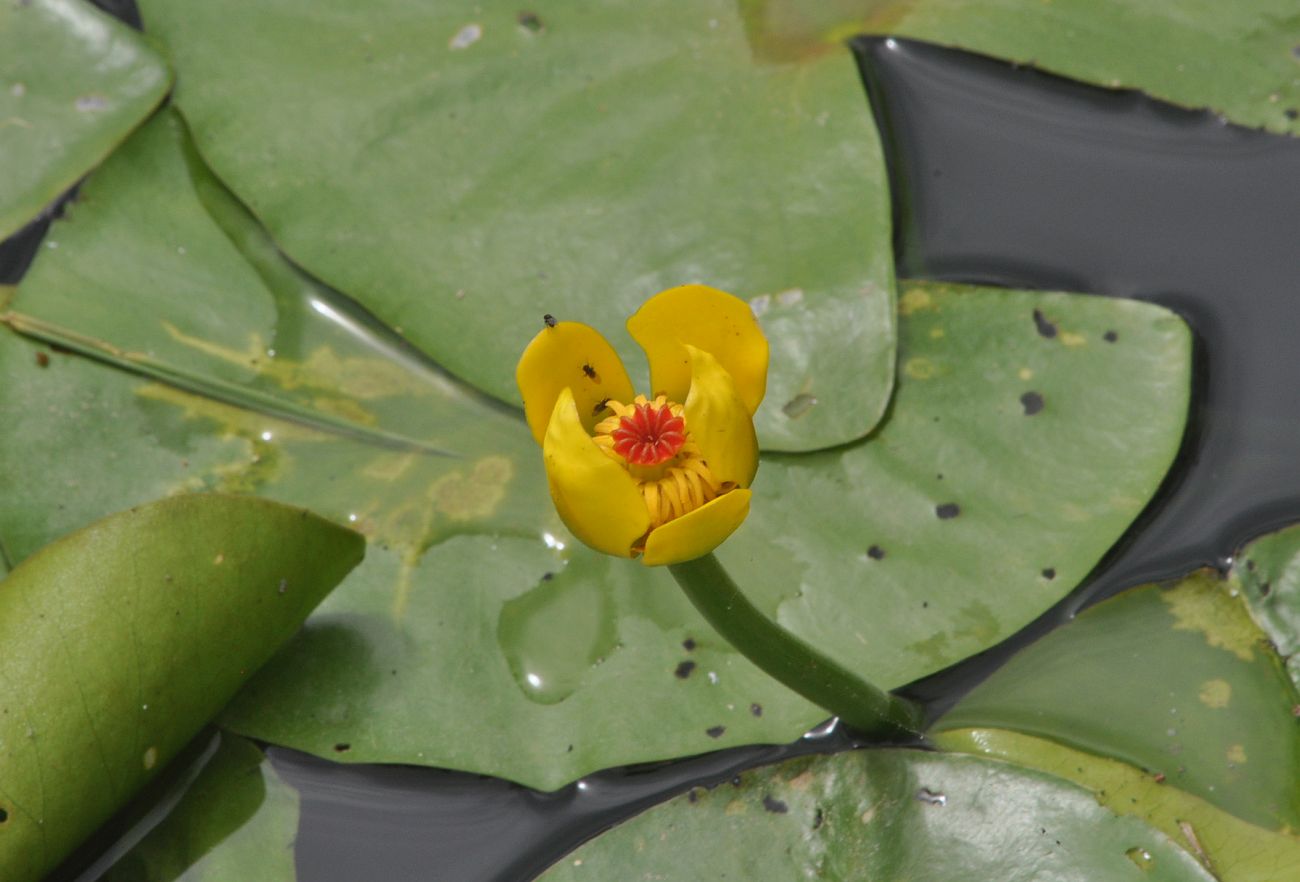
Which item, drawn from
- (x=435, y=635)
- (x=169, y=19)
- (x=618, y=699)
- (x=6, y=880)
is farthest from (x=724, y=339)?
(x=169, y=19)

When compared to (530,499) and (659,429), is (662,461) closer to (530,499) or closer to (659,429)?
(659,429)

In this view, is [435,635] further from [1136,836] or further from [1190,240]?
[1190,240]

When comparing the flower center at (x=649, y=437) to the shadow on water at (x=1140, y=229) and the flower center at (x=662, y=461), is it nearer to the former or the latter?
the flower center at (x=662, y=461)

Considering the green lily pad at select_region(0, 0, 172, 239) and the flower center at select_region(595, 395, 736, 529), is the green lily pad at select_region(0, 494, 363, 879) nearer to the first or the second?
the flower center at select_region(595, 395, 736, 529)

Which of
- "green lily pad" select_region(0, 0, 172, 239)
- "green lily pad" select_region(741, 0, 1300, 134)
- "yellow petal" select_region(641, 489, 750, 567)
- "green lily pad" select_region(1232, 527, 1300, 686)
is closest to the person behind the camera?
"yellow petal" select_region(641, 489, 750, 567)

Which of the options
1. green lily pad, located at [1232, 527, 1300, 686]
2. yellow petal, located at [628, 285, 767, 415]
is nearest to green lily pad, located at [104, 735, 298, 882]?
yellow petal, located at [628, 285, 767, 415]

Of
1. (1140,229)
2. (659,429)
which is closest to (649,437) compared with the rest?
(659,429)
